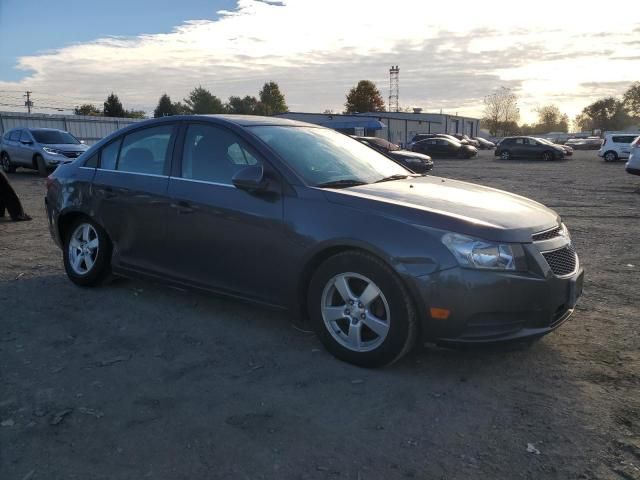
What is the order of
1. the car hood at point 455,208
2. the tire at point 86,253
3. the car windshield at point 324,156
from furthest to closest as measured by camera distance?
1. the tire at point 86,253
2. the car windshield at point 324,156
3. the car hood at point 455,208

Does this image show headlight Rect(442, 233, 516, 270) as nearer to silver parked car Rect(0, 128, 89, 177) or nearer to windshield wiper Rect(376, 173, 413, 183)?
windshield wiper Rect(376, 173, 413, 183)

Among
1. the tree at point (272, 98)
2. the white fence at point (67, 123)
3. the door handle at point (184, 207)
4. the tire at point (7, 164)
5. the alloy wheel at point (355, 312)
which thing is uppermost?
the tree at point (272, 98)

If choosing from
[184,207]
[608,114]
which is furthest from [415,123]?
[184,207]

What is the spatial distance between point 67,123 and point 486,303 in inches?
1371

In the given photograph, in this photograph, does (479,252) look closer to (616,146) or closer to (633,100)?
(616,146)

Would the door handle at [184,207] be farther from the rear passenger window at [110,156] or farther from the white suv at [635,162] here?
the white suv at [635,162]

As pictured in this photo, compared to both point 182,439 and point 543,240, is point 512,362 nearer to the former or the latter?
point 543,240

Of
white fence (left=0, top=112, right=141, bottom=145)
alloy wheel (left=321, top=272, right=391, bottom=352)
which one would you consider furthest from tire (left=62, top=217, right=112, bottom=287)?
white fence (left=0, top=112, right=141, bottom=145)

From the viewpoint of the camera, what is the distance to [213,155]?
4441mm

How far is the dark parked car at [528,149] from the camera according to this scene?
113ft

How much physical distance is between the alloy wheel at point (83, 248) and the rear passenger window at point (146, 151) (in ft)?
2.34

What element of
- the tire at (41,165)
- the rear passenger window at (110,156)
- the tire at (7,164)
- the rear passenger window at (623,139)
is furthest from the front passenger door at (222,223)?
the rear passenger window at (623,139)

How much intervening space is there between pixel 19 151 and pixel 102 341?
1760 centimetres

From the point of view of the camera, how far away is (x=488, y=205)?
12.5 feet
